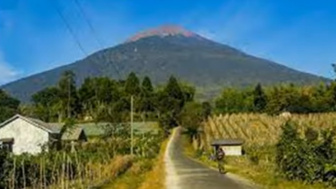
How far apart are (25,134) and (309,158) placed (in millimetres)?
50488

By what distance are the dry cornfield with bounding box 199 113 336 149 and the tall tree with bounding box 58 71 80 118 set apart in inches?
1355

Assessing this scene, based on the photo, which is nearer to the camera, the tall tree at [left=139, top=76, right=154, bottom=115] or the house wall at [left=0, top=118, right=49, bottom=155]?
the house wall at [left=0, top=118, right=49, bottom=155]

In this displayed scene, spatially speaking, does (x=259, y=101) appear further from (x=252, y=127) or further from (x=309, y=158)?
(x=309, y=158)

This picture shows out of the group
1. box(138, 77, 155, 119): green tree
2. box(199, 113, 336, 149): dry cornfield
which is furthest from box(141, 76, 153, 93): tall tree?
box(199, 113, 336, 149): dry cornfield

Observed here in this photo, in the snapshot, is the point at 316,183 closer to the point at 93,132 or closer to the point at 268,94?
the point at 93,132

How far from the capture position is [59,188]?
34.4 meters

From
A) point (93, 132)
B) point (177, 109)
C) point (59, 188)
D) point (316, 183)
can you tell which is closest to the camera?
point (316, 183)

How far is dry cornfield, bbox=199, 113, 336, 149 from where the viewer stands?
8631 cm

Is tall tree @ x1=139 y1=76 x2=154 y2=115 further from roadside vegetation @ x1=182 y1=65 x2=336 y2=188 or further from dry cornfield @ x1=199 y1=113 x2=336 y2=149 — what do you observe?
dry cornfield @ x1=199 y1=113 x2=336 y2=149

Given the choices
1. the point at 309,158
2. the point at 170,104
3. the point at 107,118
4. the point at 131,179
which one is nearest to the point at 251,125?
the point at 107,118

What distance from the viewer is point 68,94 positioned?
129m

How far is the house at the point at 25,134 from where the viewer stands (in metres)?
72.3

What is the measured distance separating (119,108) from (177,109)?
1389 cm

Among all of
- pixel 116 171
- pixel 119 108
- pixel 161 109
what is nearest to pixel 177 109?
pixel 161 109
